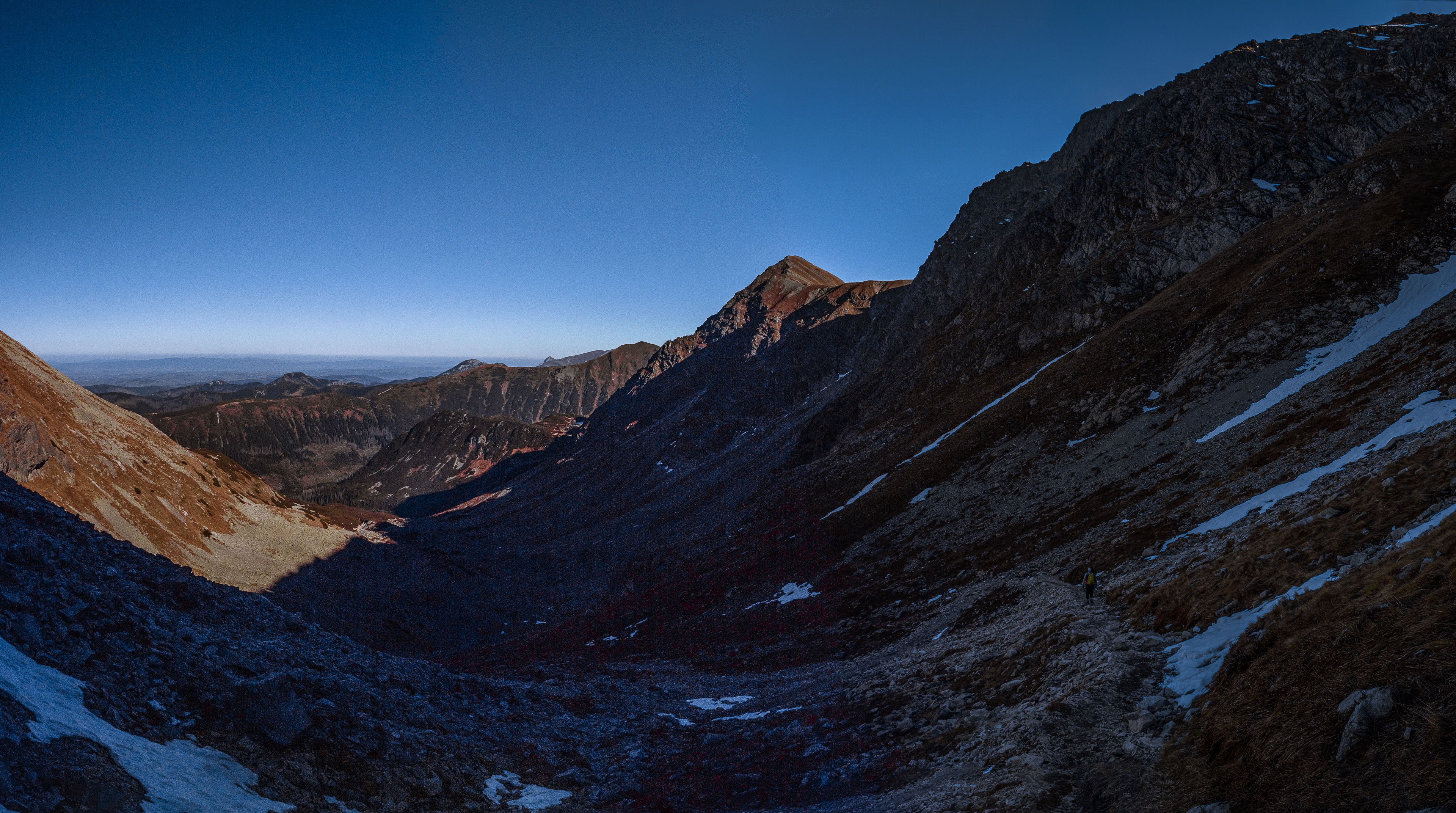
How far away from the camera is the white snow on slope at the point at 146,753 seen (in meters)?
13.0

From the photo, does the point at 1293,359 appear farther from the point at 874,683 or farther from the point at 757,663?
the point at 757,663

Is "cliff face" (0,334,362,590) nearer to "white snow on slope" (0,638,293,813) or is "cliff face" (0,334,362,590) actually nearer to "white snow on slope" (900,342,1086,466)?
"white snow on slope" (0,638,293,813)

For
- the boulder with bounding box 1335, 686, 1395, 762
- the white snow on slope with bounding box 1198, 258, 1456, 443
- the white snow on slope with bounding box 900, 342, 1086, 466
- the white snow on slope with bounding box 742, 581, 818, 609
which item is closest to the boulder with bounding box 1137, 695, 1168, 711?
the boulder with bounding box 1335, 686, 1395, 762

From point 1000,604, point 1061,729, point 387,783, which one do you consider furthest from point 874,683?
point 387,783

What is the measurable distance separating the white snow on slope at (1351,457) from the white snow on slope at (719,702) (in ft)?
67.5

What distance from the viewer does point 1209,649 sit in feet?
52.6

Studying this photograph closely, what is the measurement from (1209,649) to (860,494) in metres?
52.9

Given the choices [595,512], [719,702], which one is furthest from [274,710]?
[595,512]

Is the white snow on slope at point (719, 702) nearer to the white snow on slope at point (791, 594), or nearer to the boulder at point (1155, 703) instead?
the white snow on slope at point (791, 594)

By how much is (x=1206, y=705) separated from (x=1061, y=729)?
332 centimetres

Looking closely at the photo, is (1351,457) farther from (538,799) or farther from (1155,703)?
(538,799)

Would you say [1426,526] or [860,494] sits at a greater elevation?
[1426,526]

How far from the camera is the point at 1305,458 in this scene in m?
27.7

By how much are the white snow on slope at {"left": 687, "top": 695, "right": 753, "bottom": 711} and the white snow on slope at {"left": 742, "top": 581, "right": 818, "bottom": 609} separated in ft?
63.2
